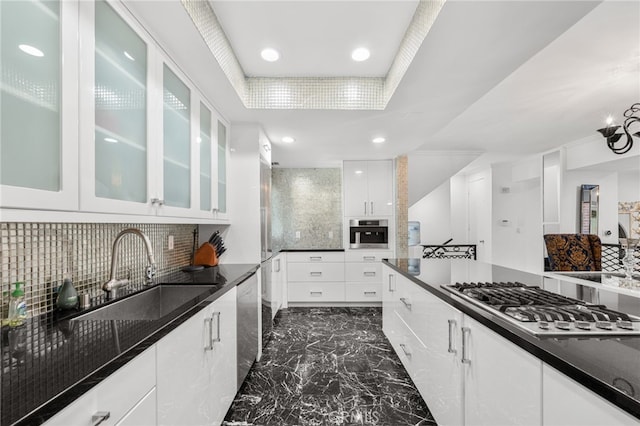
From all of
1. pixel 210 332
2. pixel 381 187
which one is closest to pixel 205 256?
pixel 210 332

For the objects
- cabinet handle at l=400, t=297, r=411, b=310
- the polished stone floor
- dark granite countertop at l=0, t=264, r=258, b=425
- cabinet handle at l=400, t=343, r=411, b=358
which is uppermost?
dark granite countertop at l=0, t=264, r=258, b=425

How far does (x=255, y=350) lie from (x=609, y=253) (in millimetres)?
5607

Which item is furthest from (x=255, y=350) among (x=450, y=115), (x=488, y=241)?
(x=488, y=241)

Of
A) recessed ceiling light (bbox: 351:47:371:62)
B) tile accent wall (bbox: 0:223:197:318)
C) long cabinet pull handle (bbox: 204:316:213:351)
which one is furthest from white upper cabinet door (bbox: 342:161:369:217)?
long cabinet pull handle (bbox: 204:316:213:351)

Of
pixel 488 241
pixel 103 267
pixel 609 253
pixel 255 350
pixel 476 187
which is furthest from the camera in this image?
pixel 476 187

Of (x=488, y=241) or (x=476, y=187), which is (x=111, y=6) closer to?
(x=488, y=241)

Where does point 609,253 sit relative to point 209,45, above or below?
below

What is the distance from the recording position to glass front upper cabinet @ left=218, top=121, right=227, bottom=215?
2.50m

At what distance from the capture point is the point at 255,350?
250cm

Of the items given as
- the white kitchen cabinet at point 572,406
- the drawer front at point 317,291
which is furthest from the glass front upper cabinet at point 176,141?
the drawer front at point 317,291

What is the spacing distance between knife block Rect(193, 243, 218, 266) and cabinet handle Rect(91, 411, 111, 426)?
178 cm

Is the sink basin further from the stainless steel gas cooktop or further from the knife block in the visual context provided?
the stainless steel gas cooktop

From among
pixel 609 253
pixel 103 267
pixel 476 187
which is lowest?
pixel 609 253

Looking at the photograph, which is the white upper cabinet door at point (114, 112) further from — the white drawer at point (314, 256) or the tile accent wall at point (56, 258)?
the white drawer at point (314, 256)
